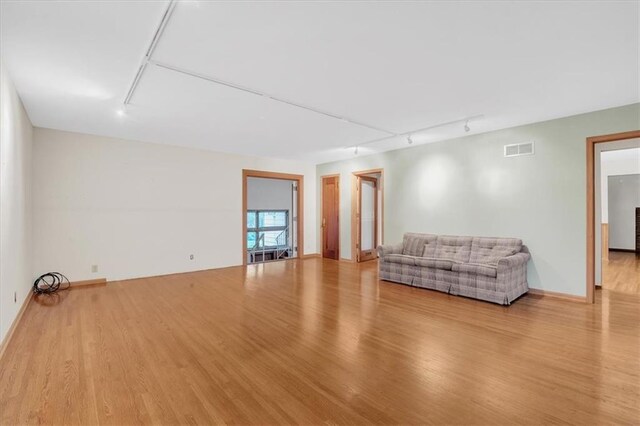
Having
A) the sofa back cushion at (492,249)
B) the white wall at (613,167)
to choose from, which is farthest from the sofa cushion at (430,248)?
the white wall at (613,167)

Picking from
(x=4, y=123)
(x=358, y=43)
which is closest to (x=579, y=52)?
(x=358, y=43)

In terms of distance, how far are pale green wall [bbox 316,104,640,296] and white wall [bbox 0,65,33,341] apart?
5884 mm

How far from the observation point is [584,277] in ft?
13.5

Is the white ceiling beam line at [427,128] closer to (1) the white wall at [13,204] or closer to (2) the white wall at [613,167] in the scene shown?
(1) the white wall at [13,204]

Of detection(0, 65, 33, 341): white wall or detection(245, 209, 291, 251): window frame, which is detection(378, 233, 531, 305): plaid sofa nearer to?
detection(0, 65, 33, 341): white wall

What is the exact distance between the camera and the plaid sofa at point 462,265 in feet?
13.3

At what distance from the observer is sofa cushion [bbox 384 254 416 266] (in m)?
5.02

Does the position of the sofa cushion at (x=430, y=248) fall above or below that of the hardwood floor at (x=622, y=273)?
above

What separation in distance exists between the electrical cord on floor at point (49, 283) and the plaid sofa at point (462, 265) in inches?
214

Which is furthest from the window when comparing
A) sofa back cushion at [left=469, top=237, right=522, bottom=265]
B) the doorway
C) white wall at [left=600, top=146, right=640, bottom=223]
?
white wall at [left=600, top=146, right=640, bottom=223]

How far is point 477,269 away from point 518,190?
1568 mm

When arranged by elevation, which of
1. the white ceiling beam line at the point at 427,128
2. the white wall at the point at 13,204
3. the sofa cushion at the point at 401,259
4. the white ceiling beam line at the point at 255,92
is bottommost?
the sofa cushion at the point at 401,259

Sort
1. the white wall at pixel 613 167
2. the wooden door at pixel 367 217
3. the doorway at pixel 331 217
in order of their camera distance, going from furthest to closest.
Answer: the white wall at pixel 613 167, the doorway at pixel 331 217, the wooden door at pixel 367 217

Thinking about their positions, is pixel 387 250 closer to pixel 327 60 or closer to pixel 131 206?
pixel 327 60
